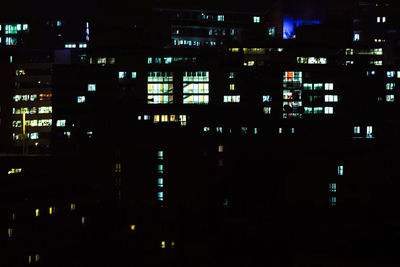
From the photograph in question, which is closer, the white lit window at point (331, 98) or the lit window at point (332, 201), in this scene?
the lit window at point (332, 201)

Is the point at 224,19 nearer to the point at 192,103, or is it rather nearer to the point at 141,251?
the point at 192,103

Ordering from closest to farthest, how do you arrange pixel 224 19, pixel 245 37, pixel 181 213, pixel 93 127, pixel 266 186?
pixel 181 213, pixel 266 186, pixel 93 127, pixel 245 37, pixel 224 19

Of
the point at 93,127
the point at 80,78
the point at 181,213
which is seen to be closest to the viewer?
the point at 181,213

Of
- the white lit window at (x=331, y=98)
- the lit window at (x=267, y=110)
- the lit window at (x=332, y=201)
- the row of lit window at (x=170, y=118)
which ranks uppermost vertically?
the white lit window at (x=331, y=98)

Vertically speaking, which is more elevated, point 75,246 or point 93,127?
point 93,127

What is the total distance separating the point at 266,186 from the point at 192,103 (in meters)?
7.68

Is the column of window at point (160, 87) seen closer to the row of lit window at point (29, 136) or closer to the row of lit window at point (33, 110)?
the row of lit window at point (33, 110)

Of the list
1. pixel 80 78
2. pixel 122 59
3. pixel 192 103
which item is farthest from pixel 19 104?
pixel 192 103

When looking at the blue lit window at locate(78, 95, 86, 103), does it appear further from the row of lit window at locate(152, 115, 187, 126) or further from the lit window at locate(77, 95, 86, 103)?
the row of lit window at locate(152, 115, 187, 126)

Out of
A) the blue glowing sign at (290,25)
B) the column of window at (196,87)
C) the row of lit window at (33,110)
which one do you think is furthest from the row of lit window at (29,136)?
the blue glowing sign at (290,25)

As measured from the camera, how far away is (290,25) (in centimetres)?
4028

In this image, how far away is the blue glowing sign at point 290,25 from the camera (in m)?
40.0

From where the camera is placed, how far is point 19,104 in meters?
35.2

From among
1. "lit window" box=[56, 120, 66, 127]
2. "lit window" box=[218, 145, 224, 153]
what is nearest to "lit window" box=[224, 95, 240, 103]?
"lit window" box=[218, 145, 224, 153]
